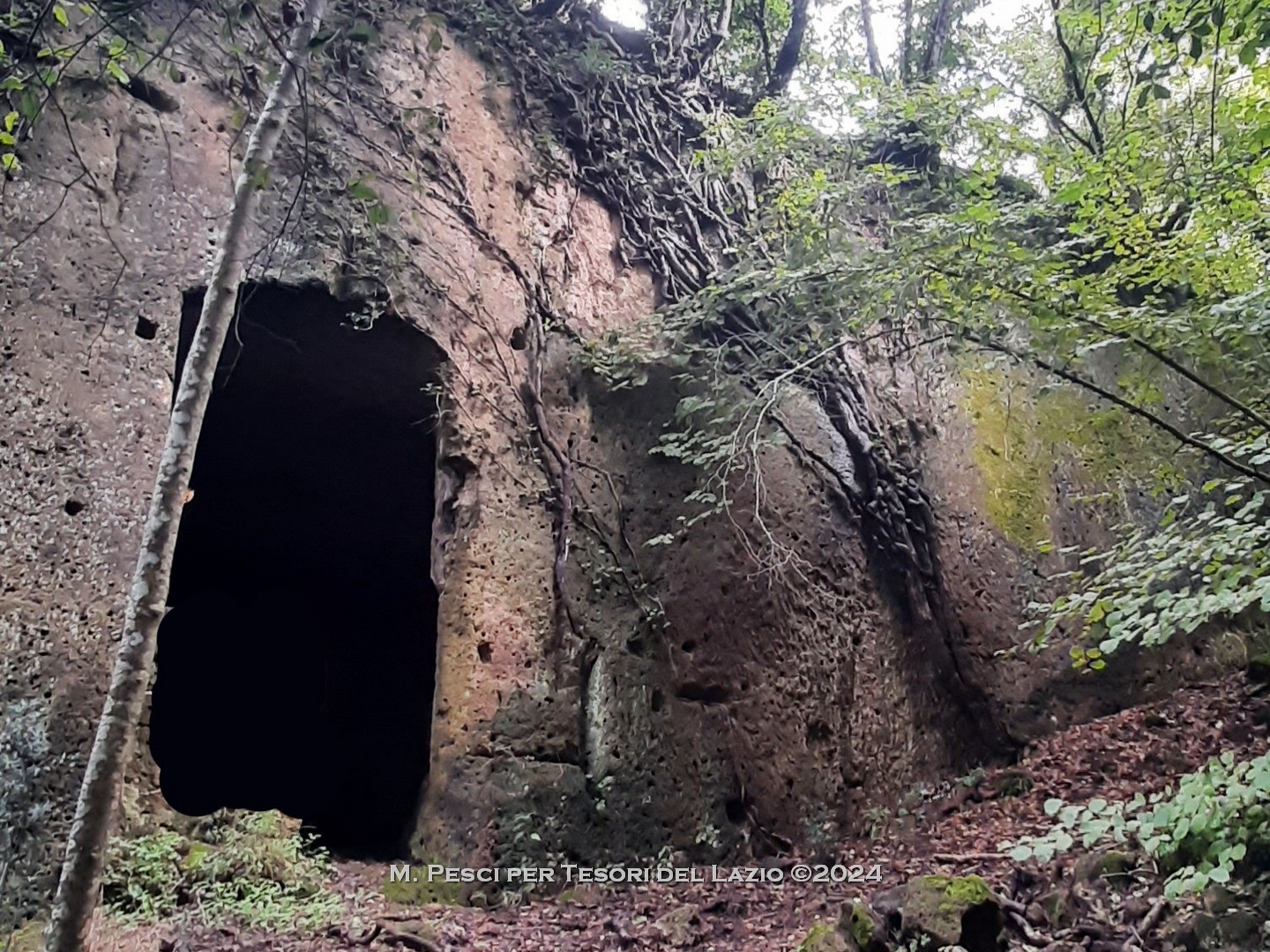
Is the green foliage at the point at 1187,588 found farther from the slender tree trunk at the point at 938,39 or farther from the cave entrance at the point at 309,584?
the slender tree trunk at the point at 938,39

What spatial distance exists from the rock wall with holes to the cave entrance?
1.72ft

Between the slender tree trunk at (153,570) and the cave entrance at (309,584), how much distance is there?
7.44ft

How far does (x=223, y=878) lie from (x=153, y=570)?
90.1 inches

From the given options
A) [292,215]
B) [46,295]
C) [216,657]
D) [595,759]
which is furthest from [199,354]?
[216,657]

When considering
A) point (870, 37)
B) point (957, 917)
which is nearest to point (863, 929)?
point (957, 917)

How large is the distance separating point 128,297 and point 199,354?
2.36 metres

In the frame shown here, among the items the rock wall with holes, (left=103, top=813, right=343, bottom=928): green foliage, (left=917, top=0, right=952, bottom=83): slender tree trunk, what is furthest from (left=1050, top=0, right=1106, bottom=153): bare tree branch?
(left=103, top=813, right=343, bottom=928): green foliage

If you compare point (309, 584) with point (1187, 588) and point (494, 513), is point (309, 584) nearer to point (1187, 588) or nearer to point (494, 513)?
point (494, 513)

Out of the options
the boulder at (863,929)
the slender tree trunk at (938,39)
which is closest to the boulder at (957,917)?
the boulder at (863,929)

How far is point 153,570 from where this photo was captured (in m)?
2.77

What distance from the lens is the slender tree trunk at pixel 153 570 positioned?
248 cm

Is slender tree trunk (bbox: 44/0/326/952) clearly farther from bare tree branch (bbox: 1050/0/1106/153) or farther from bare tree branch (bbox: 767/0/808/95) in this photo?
bare tree branch (bbox: 767/0/808/95)

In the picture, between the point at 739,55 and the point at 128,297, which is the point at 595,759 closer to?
the point at 128,297

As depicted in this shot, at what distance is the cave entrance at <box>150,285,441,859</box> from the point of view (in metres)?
6.25
